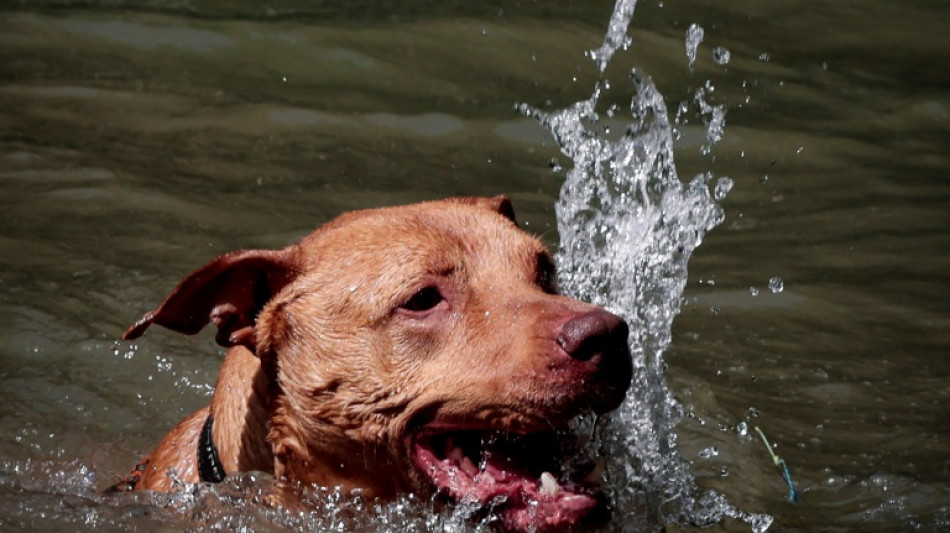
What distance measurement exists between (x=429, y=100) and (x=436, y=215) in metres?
4.95

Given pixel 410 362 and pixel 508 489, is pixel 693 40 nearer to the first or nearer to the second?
pixel 410 362

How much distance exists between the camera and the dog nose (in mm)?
4621

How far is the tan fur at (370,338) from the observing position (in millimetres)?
4898

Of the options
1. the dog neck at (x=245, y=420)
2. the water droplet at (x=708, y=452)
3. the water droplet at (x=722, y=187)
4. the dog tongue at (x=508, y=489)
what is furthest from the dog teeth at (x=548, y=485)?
the water droplet at (x=722, y=187)

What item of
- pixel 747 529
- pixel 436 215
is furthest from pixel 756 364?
pixel 436 215

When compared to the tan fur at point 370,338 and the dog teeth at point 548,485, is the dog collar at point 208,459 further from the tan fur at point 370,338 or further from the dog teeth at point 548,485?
the dog teeth at point 548,485

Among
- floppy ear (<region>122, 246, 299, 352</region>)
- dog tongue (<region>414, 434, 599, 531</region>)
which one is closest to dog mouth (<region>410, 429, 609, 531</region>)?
dog tongue (<region>414, 434, 599, 531</region>)

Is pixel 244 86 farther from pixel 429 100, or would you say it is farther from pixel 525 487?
pixel 525 487

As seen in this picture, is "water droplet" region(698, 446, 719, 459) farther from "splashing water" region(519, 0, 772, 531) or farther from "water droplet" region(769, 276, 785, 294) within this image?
"water droplet" region(769, 276, 785, 294)

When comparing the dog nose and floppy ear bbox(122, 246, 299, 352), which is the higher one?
the dog nose

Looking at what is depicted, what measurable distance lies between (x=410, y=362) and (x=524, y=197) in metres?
→ 4.20

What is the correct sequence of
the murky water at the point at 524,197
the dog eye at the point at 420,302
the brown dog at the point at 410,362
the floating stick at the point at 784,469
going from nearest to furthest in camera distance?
1. the brown dog at the point at 410,362
2. the dog eye at the point at 420,302
3. the floating stick at the point at 784,469
4. the murky water at the point at 524,197

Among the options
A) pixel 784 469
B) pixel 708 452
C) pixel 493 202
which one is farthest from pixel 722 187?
pixel 493 202

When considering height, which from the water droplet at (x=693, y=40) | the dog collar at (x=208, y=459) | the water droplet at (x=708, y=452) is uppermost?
the water droplet at (x=693, y=40)
